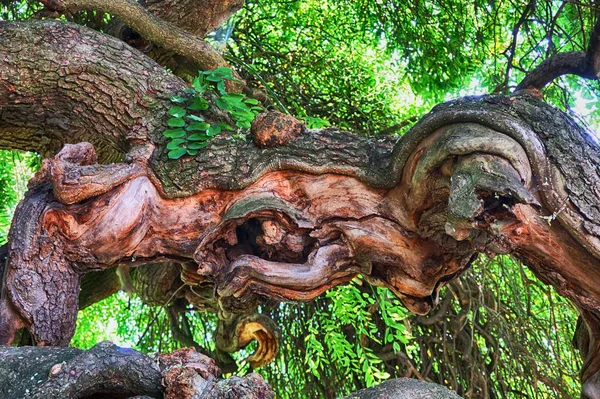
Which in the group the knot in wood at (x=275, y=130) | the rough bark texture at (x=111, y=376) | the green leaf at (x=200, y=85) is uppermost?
the knot in wood at (x=275, y=130)

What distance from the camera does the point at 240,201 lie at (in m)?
2.57

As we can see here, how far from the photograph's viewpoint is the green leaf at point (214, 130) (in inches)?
106

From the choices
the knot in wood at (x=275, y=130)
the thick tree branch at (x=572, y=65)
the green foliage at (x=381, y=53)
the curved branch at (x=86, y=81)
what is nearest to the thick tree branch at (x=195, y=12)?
the green foliage at (x=381, y=53)

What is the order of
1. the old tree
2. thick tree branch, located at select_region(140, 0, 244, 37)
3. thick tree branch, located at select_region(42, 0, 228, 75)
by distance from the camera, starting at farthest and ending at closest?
thick tree branch, located at select_region(140, 0, 244, 37), thick tree branch, located at select_region(42, 0, 228, 75), the old tree

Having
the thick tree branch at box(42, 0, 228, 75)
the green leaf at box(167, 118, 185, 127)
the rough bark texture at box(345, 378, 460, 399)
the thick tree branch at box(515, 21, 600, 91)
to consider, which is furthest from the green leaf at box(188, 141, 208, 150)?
the thick tree branch at box(515, 21, 600, 91)

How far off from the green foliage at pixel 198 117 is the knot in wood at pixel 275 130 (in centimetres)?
10

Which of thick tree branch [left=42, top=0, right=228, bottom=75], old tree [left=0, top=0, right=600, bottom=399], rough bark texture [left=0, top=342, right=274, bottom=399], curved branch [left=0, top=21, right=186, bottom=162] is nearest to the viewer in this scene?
rough bark texture [left=0, top=342, right=274, bottom=399]

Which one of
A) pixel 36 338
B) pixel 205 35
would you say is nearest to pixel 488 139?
pixel 36 338

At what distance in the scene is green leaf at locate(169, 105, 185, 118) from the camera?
2.77m

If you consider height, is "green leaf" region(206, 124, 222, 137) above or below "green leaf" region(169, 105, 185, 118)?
above

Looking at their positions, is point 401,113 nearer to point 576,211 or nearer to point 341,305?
point 341,305

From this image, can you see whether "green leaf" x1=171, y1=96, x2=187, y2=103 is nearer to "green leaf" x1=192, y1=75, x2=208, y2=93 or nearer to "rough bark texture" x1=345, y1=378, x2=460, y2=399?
"green leaf" x1=192, y1=75, x2=208, y2=93

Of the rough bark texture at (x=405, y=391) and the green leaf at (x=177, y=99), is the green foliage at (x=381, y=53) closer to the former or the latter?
the green leaf at (x=177, y=99)

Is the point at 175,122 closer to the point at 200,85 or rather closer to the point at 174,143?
the point at 174,143
